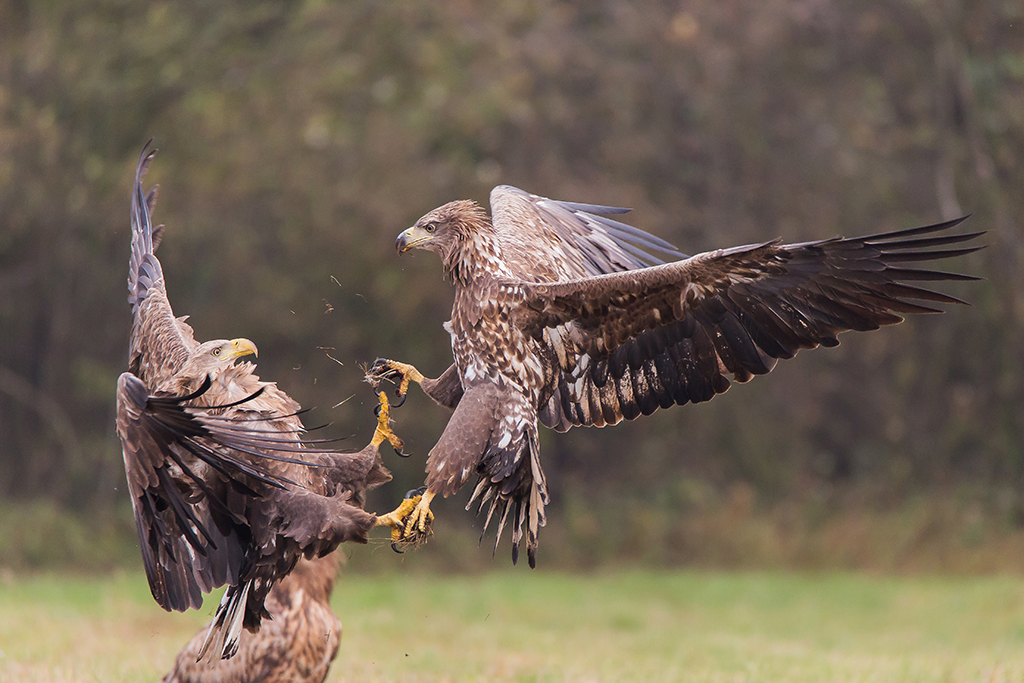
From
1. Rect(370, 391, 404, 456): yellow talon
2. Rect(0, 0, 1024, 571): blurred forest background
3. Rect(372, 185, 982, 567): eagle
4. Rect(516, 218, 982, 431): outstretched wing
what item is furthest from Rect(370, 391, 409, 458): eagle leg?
Rect(0, 0, 1024, 571): blurred forest background

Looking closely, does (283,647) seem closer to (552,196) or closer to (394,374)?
(394,374)

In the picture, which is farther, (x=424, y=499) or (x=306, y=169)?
(x=306, y=169)

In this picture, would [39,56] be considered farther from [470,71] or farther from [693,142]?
[693,142]

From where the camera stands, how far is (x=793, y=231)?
41.1 feet

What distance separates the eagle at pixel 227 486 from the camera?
4066mm

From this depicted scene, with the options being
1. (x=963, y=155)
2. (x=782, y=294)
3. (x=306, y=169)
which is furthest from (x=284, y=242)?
(x=782, y=294)

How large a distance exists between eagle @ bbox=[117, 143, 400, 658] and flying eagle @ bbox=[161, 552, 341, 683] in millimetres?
148

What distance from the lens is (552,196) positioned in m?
11.7

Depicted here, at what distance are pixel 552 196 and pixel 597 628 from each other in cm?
412

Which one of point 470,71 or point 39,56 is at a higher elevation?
point 470,71

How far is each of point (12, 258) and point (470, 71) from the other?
16.0ft

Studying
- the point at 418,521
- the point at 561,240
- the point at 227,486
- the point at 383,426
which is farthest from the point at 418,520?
the point at 561,240

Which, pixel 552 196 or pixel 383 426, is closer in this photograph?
pixel 383 426

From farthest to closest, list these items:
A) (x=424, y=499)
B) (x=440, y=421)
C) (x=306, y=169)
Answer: (x=306, y=169) < (x=440, y=421) < (x=424, y=499)
